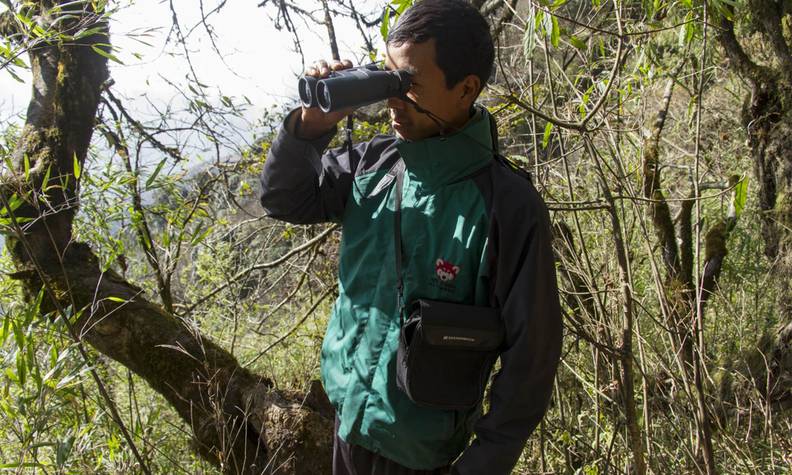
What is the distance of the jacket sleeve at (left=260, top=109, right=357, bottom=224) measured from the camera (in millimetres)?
1562

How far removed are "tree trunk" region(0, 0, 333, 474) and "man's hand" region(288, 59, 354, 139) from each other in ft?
3.64

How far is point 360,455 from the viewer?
59.4 inches

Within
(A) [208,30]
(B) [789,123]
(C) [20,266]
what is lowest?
(C) [20,266]

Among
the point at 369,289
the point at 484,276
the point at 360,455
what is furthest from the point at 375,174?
the point at 360,455

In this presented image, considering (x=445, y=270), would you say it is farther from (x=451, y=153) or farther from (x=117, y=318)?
(x=117, y=318)

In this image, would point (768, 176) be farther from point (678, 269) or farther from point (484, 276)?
point (484, 276)

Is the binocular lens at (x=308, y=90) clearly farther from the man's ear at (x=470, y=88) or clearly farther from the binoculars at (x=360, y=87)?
the man's ear at (x=470, y=88)

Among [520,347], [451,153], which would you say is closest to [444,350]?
[520,347]

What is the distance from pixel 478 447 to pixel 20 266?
88.6 inches

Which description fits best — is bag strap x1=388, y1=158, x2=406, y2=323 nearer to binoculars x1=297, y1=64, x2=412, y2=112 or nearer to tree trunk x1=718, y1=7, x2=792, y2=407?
binoculars x1=297, y1=64, x2=412, y2=112

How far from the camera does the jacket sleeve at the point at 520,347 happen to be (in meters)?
1.28

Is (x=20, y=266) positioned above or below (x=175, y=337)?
above

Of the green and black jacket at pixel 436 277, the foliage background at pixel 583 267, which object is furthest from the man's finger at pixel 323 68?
the foliage background at pixel 583 267

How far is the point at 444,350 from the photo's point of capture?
1.32m
